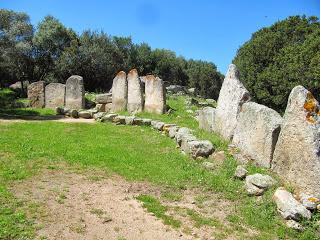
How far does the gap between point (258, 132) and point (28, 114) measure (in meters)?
17.0

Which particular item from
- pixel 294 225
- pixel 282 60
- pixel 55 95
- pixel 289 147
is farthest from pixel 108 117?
pixel 282 60

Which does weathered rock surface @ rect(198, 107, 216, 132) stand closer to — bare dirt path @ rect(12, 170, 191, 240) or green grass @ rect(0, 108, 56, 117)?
bare dirt path @ rect(12, 170, 191, 240)

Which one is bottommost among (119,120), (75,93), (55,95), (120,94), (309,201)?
(309,201)

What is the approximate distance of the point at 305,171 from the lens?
377 inches

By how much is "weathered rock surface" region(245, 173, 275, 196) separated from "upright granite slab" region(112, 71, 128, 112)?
14.9 meters

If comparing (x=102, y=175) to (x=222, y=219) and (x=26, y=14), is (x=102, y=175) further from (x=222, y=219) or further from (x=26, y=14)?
(x=26, y=14)

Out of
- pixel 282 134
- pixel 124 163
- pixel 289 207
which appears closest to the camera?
pixel 289 207

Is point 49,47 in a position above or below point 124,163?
above

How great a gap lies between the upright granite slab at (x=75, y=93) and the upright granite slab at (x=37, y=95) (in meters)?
1.95

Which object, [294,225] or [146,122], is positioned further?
[146,122]

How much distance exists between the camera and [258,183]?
10.3 metres

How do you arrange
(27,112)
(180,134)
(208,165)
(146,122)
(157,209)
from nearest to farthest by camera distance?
1. (157,209)
2. (208,165)
3. (180,134)
4. (146,122)
5. (27,112)

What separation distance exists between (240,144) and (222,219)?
13.0ft

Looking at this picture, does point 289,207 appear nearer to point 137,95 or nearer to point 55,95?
point 137,95
